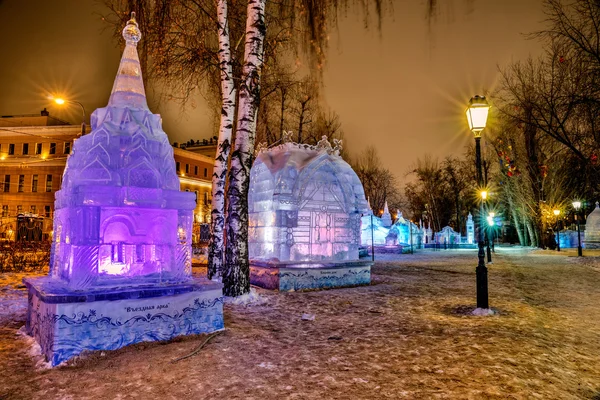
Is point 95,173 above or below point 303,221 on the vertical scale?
above

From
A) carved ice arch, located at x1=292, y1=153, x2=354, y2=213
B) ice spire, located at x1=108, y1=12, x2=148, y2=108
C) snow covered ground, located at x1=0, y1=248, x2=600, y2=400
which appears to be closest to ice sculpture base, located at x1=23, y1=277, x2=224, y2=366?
snow covered ground, located at x1=0, y1=248, x2=600, y2=400

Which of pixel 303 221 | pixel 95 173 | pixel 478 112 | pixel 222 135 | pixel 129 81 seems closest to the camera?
pixel 95 173

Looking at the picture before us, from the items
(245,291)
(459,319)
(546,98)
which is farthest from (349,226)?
(546,98)

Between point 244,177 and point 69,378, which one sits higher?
point 244,177

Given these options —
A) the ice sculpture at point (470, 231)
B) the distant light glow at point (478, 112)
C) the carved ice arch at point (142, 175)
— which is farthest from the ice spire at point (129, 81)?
the ice sculpture at point (470, 231)

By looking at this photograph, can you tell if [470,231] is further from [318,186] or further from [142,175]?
[142,175]

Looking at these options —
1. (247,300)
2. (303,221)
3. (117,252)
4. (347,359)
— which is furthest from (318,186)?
(347,359)

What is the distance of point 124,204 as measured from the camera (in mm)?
6090

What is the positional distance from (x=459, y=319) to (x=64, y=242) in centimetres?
748

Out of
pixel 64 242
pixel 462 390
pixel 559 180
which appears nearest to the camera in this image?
pixel 462 390

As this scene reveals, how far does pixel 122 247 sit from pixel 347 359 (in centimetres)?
389

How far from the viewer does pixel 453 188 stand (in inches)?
2496

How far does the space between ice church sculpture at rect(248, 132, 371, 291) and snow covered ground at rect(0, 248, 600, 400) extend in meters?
3.15

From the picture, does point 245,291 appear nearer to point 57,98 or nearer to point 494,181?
point 57,98
